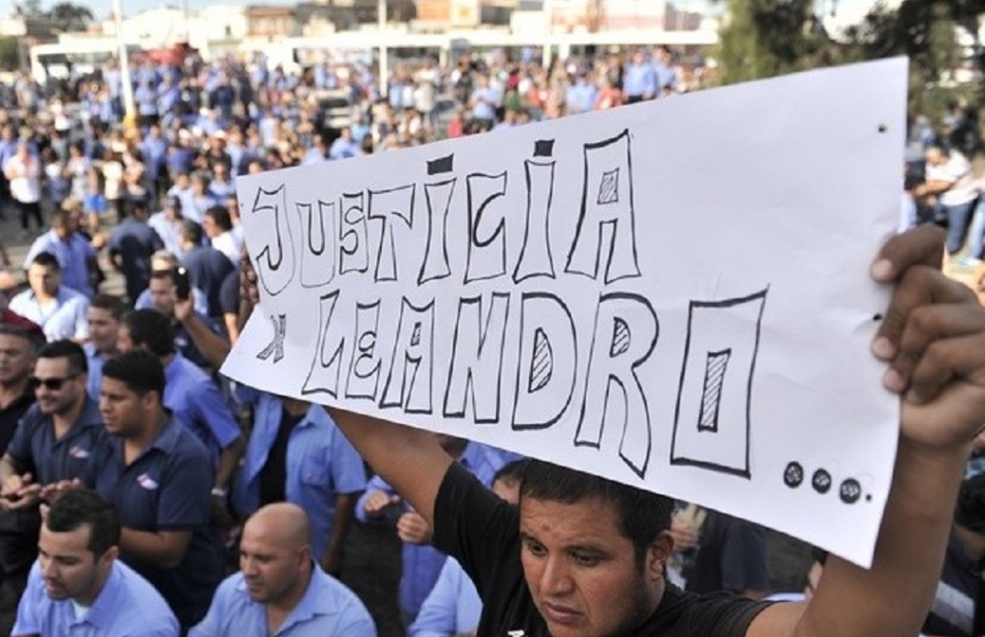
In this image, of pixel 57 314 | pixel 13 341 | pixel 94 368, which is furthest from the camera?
pixel 57 314

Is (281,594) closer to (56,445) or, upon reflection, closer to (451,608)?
(451,608)

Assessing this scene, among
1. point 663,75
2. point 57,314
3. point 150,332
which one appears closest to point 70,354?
point 150,332

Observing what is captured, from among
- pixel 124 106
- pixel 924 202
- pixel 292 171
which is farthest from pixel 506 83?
pixel 292 171

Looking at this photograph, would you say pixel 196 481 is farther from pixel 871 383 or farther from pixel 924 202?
pixel 924 202

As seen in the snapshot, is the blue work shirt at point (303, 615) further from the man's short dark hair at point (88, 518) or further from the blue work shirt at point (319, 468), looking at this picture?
the blue work shirt at point (319, 468)

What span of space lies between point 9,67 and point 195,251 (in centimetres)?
5929

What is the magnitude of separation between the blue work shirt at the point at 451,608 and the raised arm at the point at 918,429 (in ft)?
6.38

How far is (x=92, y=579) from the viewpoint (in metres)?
3.00

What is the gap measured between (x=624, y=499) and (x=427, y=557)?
87.9 inches

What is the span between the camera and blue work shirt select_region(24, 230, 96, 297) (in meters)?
7.85

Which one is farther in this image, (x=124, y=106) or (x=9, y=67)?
(x=9, y=67)

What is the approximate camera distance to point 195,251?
23.9 ft

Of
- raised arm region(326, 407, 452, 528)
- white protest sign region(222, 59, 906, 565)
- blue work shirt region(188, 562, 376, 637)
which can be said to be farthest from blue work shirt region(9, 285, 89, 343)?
white protest sign region(222, 59, 906, 565)

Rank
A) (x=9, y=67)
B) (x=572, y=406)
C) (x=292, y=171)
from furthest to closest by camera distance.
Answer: (x=9, y=67) → (x=292, y=171) → (x=572, y=406)
